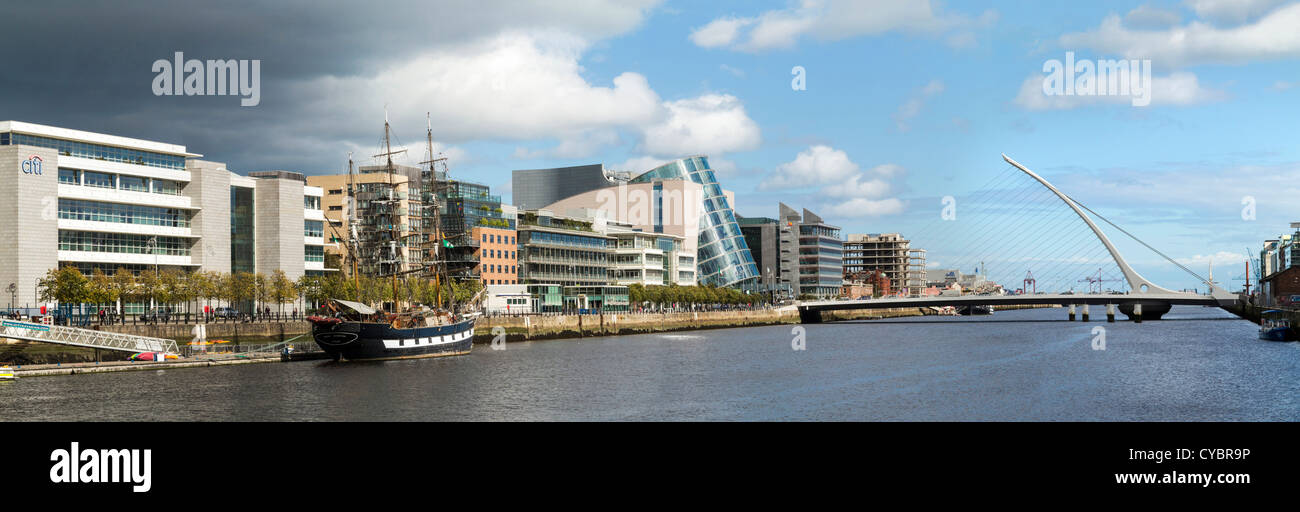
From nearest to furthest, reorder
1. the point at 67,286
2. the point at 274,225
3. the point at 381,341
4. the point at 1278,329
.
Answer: the point at 381,341
the point at 67,286
the point at 1278,329
the point at 274,225

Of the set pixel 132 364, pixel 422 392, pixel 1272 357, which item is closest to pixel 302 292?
pixel 132 364

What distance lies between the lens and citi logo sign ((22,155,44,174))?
235ft

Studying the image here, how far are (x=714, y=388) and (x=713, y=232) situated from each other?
132369 millimetres

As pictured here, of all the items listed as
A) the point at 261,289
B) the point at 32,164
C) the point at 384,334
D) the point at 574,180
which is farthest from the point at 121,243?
the point at 574,180

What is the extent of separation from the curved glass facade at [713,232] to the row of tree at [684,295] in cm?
1271

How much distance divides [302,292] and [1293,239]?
139 m

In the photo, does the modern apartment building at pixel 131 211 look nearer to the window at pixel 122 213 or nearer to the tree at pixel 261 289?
the window at pixel 122 213

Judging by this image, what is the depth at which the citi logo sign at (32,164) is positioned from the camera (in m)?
71.6

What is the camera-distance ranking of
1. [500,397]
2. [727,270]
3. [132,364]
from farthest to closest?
[727,270], [132,364], [500,397]

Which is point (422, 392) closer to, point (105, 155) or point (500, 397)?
point (500, 397)

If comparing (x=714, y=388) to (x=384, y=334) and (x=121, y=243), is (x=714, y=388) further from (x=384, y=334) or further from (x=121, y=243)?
(x=121, y=243)
